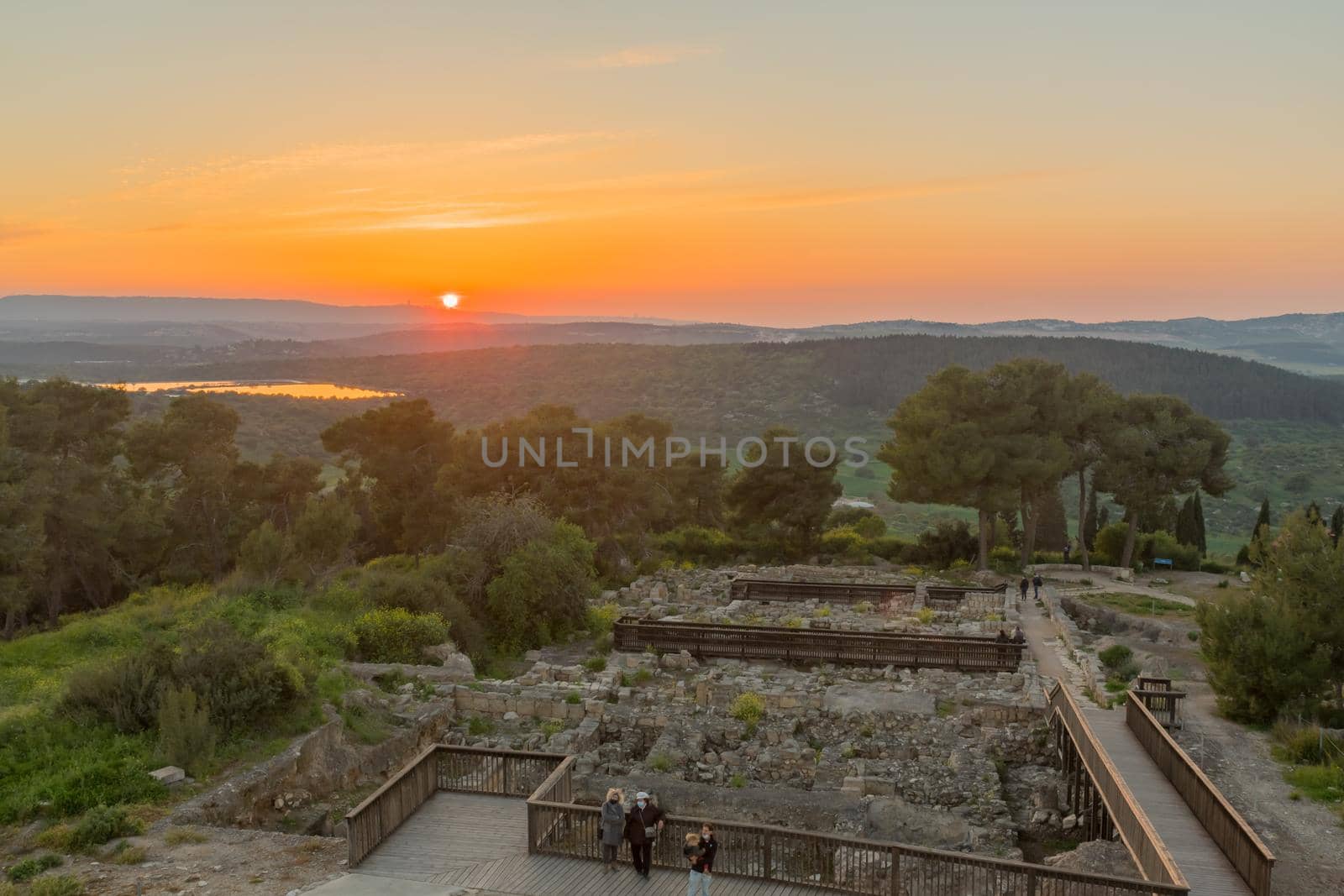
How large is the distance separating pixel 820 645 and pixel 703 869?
14.1 meters

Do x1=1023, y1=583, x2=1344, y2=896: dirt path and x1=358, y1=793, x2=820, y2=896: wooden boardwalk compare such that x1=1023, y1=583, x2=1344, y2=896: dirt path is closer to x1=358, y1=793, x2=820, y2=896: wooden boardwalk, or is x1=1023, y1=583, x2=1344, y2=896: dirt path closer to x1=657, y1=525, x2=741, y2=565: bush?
x1=358, y1=793, x2=820, y2=896: wooden boardwalk

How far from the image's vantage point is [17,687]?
1703cm

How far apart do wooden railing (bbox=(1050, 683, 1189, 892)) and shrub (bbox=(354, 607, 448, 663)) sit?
46.6 feet

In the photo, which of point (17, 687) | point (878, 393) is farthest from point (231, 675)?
point (878, 393)

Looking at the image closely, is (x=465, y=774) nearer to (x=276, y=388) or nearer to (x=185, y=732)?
(x=185, y=732)

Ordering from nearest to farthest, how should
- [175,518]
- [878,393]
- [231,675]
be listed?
[231,675], [175,518], [878,393]

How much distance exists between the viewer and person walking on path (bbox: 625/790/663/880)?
34.4ft

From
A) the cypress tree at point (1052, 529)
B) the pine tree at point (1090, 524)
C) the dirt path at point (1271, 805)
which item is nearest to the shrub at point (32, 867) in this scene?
the dirt path at point (1271, 805)

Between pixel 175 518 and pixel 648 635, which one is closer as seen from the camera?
pixel 648 635

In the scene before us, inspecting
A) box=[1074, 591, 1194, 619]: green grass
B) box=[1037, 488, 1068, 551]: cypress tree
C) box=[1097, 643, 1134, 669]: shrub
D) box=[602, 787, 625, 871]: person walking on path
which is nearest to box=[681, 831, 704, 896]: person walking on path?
Result: box=[602, 787, 625, 871]: person walking on path

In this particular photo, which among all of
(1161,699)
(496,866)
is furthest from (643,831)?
(1161,699)

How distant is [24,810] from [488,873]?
264 inches

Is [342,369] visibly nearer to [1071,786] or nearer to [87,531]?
[87,531]

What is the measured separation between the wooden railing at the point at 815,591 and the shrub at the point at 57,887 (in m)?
22.9
